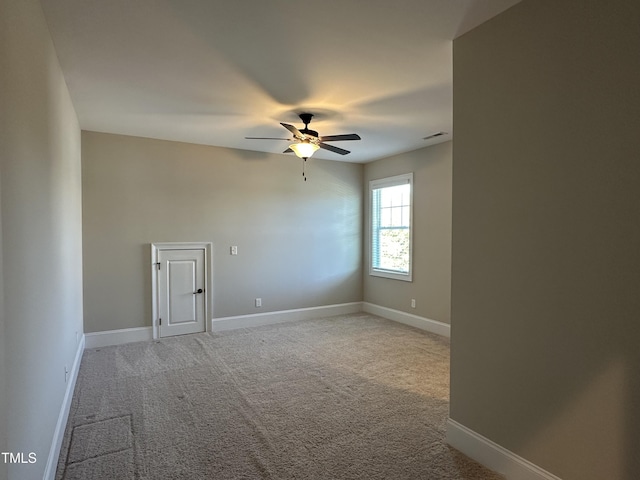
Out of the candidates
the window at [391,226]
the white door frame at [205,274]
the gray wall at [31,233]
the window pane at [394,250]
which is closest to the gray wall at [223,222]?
the white door frame at [205,274]

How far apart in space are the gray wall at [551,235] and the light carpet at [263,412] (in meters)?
0.61

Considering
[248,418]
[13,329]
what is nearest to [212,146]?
[248,418]

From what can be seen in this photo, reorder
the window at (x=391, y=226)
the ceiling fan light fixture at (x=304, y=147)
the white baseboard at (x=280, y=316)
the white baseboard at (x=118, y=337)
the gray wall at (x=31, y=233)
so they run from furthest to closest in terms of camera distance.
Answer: the window at (x=391, y=226)
the white baseboard at (x=280, y=316)
the white baseboard at (x=118, y=337)
the ceiling fan light fixture at (x=304, y=147)
the gray wall at (x=31, y=233)

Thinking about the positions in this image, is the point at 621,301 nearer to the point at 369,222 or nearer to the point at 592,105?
the point at 592,105

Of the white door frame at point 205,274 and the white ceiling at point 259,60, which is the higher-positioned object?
the white ceiling at point 259,60

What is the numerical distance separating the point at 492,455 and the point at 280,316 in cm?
412

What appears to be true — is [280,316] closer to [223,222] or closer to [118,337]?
[223,222]

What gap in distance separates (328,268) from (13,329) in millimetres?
5214

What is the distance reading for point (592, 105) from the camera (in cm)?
181

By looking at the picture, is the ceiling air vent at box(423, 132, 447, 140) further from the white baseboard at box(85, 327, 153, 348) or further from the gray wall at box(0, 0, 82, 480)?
the white baseboard at box(85, 327, 153, 348)

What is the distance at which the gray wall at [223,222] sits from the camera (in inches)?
189

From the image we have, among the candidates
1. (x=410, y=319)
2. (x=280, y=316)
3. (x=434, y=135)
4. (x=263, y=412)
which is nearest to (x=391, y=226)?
(x=410, y=319)

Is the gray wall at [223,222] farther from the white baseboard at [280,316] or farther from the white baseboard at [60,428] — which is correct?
the white baseboard at [60,428]

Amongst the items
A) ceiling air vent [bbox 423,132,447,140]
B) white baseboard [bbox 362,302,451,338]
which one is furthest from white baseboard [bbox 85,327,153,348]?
ceiling air vent [bbox 423,132,447,140]
